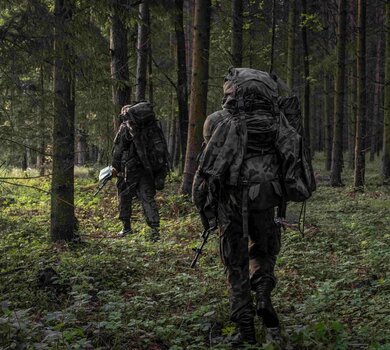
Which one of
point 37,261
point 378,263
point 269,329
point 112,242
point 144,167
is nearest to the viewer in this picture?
point 269,329

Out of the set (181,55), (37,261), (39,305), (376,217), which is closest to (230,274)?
(39,305)

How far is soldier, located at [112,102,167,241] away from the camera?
918 centimetres

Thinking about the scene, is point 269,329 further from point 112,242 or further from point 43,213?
point 43,213

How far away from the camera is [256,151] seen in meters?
4.24

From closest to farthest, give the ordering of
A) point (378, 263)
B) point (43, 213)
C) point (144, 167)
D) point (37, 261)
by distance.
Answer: point (378, 263), point (37, 261), point (144, 167), point (43, 213)

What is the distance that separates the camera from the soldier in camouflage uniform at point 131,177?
367 inches

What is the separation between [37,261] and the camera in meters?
6.73

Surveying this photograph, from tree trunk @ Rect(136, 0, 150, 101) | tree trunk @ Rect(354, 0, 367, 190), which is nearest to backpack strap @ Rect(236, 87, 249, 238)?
tree trunk @ Rect(136, 0, 150, 101)

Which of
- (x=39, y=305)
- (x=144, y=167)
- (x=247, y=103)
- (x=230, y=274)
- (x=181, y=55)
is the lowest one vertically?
(x=39, y=305)

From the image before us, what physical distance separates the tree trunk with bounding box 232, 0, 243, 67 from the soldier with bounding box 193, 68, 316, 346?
31.4 feet

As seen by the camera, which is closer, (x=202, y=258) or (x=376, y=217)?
(x=202, y=258)

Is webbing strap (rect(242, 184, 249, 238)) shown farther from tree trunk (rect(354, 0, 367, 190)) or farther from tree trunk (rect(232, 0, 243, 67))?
tree trunk (rect(354, 0, 367, 190))

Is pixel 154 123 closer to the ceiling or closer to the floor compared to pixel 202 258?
closer to the ceiling

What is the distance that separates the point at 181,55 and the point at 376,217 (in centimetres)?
1022
